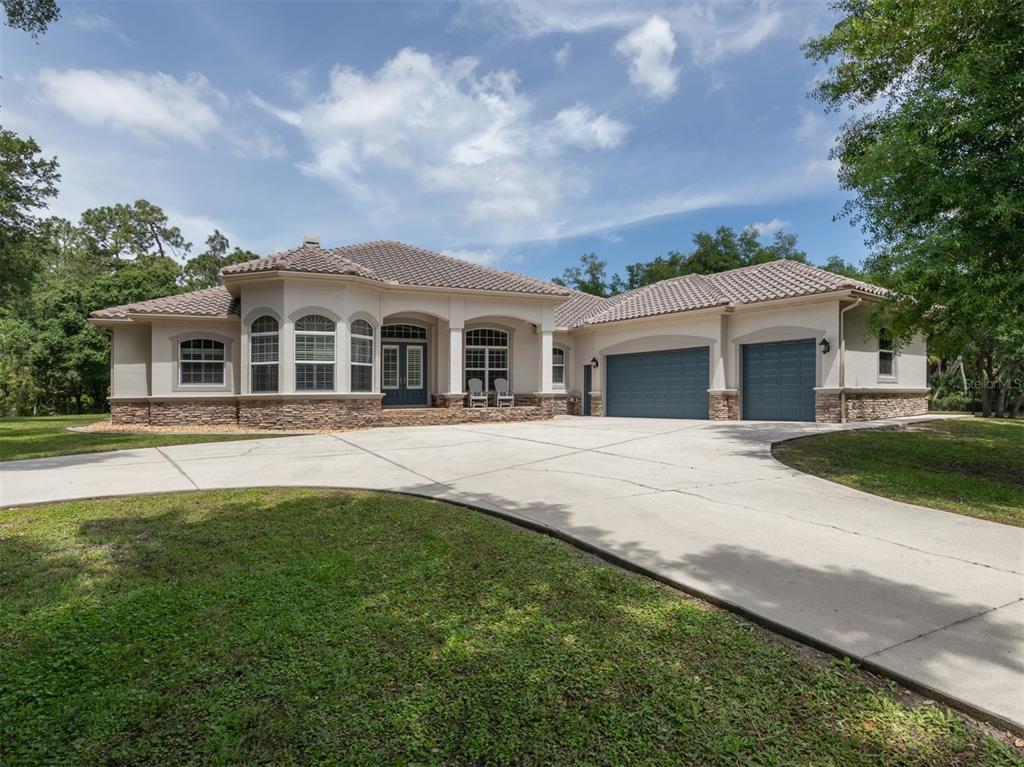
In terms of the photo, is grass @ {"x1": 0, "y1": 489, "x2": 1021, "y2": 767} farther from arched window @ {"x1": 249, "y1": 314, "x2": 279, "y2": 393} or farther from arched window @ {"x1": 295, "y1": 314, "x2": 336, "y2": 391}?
arched window @ {"x1": 249, "y1": 314, "x2": 279, "y2": 393}

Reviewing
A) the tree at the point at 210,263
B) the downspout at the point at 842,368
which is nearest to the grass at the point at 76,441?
the downspout at the point at 842,368

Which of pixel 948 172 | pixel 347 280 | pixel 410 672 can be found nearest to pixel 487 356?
pixel 347 280

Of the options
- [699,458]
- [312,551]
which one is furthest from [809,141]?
[312,551]

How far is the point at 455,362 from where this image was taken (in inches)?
700

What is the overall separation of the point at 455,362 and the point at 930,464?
12947 millimetres

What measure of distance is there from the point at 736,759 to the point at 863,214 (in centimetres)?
880

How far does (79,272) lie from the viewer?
4388cm

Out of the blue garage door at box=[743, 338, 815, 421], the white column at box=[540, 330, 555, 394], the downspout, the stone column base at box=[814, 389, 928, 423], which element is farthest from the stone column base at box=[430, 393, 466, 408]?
the downspout

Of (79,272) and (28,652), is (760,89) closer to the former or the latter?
(28,652)

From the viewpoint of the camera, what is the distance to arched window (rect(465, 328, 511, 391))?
19.5 metres

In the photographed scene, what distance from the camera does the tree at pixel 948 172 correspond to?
6.39 meters

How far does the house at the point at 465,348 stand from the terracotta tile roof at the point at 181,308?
67mm

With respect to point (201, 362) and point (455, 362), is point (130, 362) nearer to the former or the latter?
point (201, 362)

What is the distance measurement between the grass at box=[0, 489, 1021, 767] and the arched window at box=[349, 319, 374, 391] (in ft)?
38.5
